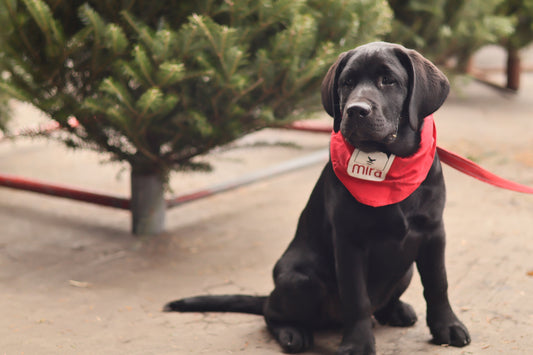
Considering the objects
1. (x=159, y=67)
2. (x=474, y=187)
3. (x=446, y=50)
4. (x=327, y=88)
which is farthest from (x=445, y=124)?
(x=327, y=88)

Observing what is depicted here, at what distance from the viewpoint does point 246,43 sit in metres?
3.94

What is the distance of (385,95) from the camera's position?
2480mm

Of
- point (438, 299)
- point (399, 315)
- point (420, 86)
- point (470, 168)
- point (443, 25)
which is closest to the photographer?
point (420, 86)

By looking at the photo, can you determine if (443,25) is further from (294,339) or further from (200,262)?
(294,339)

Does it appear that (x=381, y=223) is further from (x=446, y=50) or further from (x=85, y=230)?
(x=446, y=50)

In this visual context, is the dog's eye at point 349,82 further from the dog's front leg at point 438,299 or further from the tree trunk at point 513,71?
the tree trunk at point 513,71

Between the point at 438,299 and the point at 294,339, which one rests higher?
the point at 438,299

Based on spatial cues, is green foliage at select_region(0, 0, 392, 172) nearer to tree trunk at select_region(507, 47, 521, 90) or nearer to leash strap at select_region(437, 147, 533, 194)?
leash strap at select_region(437, 147, 533, 194)

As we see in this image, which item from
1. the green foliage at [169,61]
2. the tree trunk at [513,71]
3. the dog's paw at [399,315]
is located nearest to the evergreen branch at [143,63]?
the green foliage at [169,61]

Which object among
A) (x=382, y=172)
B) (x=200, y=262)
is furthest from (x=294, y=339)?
(x=200, y=262)

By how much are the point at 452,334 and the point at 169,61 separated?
2068 mm

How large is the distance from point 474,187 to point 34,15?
12.1 ft

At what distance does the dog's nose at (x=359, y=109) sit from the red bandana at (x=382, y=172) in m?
0.24

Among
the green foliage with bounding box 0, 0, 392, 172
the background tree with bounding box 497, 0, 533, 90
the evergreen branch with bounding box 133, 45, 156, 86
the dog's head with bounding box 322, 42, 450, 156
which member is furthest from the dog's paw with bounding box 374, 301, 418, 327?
the background tree with bounding box 497, 0, 533, 90
